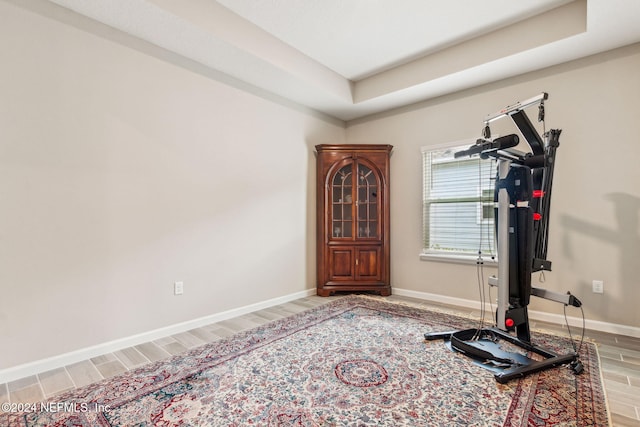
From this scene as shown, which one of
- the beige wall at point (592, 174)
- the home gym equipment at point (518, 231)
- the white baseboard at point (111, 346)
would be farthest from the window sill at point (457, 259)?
the white baseboard at point (111, 346)

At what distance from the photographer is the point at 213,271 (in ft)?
10.8

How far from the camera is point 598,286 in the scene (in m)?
2.98

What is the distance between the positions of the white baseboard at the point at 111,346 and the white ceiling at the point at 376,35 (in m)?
2.61

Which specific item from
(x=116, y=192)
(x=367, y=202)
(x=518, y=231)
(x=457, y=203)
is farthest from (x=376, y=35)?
(x=116, y=192)

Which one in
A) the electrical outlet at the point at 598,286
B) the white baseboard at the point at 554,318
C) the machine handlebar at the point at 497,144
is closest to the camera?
the machine handlebar at the point at 497,144

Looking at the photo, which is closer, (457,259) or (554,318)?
(554,318)

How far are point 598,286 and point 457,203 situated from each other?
158cm

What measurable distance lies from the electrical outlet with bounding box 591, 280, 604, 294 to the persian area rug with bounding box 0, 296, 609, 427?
69 cm

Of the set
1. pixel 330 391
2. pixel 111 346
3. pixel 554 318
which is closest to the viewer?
pixel 330 391

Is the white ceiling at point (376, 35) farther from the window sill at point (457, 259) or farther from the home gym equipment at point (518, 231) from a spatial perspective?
the window sill at point (457, 259)

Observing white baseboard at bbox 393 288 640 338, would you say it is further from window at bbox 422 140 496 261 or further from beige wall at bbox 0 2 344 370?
beige wall at bbox 0 2 344 370

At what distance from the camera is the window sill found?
3629 mm

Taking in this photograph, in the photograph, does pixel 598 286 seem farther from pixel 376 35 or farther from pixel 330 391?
pixel 376 35

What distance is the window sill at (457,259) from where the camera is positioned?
11.9 ft
